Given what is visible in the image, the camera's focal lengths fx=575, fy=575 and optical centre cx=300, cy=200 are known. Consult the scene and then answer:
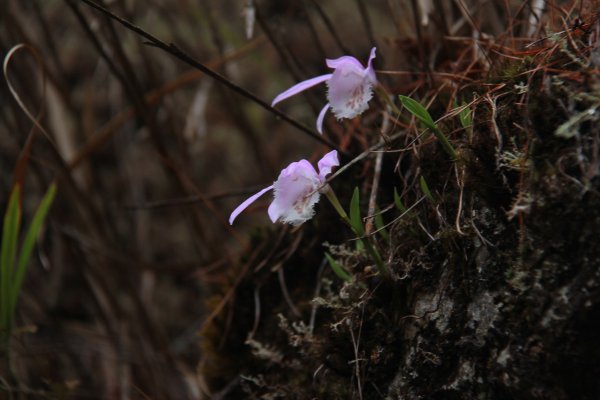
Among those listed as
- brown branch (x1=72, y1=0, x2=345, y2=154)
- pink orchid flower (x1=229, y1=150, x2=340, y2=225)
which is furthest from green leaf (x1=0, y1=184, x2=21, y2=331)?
pink orchid flower (x1=229, y1=150, x2=340, y2=225)

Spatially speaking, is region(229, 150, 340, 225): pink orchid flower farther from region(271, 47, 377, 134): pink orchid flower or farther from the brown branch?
the brown branch

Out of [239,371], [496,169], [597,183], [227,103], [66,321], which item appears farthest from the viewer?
[66,321]

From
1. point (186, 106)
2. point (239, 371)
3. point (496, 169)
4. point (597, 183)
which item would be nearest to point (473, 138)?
point (496, 169)

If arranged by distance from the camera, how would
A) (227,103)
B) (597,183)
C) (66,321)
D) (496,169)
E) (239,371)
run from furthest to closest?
(66,321) → (227,103) → (239,371) → (496,169) → (597,183)

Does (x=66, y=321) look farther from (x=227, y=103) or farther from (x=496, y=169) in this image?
(x=496, y=169)

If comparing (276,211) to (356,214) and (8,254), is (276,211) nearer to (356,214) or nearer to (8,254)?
(356,214)

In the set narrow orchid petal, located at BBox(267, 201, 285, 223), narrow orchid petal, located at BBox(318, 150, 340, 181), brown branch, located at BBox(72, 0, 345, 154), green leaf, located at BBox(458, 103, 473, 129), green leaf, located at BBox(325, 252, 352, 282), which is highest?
brown branch, located at BBox(72, 0, 345, 154)
